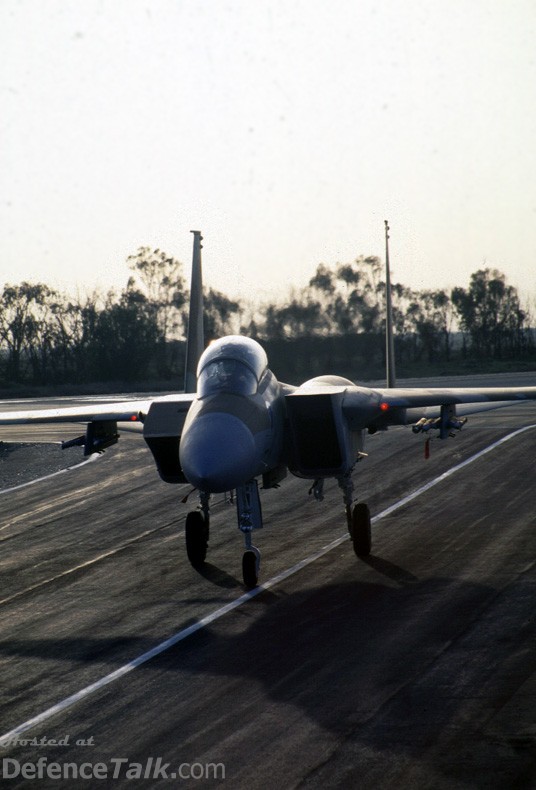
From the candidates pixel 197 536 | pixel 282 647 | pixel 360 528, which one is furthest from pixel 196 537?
pixel 282 647

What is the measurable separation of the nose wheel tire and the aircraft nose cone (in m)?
1.51

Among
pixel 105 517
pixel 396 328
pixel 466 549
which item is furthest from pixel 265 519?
pixel 396 328

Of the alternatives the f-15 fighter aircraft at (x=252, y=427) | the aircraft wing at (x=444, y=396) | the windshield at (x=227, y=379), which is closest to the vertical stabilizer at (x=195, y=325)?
the f-15 fighter aircraft at (x=252, y=427)

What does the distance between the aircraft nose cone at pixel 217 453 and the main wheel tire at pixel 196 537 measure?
3062 mm

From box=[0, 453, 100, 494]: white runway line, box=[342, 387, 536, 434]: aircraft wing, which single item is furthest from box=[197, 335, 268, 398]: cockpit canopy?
box=[0, 453, 100, 494]: white runway line

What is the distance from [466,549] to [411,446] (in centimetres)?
1356

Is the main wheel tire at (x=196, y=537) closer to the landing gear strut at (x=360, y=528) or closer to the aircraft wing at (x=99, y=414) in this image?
the aircraft wing at (x=99, y=414)

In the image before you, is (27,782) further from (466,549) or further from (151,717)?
(466,549)

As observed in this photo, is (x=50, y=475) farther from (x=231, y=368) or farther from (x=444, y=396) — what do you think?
(x=231, y=368)

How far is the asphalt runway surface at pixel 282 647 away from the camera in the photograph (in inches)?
372

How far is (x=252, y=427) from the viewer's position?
595 inches

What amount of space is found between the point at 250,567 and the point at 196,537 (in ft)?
7.08

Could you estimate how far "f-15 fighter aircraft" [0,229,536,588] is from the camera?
1454 cm

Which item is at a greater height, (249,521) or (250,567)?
(249,521)
